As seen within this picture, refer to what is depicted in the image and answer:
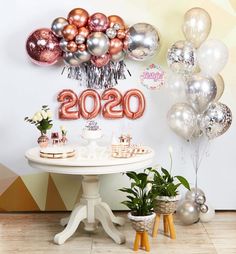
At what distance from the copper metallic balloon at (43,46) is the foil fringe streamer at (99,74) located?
258 millimetres

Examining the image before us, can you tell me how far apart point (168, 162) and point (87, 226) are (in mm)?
931

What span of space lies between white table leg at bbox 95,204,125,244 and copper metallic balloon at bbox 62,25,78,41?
1219 millimetres

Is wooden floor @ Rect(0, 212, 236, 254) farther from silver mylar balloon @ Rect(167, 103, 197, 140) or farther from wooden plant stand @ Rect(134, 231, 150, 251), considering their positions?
silver mylar balloon @ Rect(167, 103, 197, 140)

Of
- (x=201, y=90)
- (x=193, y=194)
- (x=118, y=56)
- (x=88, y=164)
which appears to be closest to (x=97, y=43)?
(x=118, y=56)

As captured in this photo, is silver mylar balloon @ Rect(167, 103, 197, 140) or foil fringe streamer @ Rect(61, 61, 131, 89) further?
foil fringe streamer @ Rect(61, 61, 131, 89)

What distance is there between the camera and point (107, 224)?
11.5 feet

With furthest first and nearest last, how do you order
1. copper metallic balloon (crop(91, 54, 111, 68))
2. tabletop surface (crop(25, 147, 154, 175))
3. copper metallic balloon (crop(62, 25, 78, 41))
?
1. copper metallic balloon (crop(91, 54, 111, 68))
2. copper metallic balloon (crop(62, 25, 78, 41))
3. tabletop surface (crop(25, 147, 154, 175))

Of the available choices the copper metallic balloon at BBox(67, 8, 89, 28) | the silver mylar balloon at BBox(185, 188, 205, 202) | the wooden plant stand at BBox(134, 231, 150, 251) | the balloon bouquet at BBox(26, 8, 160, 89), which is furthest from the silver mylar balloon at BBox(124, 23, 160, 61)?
the wooden plant stand at BBox(134, 231, 150, 251)

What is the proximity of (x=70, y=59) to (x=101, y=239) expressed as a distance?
4.39ft

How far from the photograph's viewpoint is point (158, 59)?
160 inches

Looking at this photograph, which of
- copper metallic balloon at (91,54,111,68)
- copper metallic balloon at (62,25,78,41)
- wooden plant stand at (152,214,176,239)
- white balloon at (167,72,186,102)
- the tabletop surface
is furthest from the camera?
white balloon at (167,72,186,102)

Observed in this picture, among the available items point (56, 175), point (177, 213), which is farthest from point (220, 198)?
point (56, 175)

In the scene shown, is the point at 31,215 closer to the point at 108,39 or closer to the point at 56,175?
the point at 56,175

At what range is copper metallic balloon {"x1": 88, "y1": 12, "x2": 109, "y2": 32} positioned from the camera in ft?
12.2
